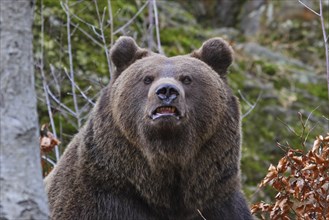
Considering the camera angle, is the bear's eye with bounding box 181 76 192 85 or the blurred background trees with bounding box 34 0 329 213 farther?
the blurred background trees with bounding box 34 0 329 213

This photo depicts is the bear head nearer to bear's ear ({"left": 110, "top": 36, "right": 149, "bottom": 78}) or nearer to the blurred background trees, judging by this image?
bear's ear ({"left": 110, "top": 36, "right": 149, "bottom": 78})

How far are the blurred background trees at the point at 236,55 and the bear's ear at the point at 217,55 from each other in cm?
156

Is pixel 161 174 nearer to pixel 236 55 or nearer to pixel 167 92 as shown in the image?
pixel 167 92

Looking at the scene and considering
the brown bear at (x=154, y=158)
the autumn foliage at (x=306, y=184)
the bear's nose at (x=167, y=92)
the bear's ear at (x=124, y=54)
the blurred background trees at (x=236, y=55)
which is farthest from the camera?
the blurred background trees at (x=236, y=55)

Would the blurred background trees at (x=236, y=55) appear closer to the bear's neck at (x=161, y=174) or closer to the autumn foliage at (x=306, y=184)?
the autumn foliage at (x=306, y=184)

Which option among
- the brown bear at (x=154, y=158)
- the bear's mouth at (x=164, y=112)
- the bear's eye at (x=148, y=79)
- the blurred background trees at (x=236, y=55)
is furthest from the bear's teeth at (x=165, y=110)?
the blurred background trees at (x=236, y=55)

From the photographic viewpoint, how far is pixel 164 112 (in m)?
5.37

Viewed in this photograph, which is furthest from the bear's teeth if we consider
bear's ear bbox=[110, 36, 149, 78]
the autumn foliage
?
the autumn foliage

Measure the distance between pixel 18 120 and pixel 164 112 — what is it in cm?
201

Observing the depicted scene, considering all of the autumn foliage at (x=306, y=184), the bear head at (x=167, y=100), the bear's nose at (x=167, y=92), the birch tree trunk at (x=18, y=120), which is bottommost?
the autumn foliage at (x=306, y=184)

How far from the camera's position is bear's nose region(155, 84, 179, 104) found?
17.4 feet

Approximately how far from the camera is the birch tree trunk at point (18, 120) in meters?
3.40

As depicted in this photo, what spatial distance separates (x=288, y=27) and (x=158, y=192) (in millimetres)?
10216

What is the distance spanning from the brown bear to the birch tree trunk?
201 centimetres
